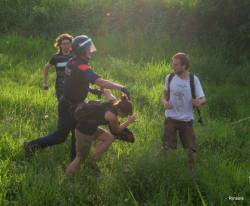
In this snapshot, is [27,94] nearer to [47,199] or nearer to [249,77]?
[47,199]

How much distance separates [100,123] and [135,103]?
3577mm

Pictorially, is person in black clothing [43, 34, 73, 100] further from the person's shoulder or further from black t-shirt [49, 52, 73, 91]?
the person's shoulder

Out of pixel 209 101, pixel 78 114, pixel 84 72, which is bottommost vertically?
pixel 209 101

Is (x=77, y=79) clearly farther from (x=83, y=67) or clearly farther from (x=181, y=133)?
(x=181, y=133)

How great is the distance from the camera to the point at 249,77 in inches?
458

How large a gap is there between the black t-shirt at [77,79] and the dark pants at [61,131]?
304 mm

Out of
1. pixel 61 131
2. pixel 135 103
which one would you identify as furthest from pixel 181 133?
pixel 135 103

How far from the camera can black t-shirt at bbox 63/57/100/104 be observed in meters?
6.05

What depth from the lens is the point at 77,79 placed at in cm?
612

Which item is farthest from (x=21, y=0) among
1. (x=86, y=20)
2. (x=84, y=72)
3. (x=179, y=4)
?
(x=84, y=72)

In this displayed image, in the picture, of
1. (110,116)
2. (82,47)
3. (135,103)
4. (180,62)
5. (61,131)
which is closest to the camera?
Result: (110,116)

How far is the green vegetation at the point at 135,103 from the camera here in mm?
6094

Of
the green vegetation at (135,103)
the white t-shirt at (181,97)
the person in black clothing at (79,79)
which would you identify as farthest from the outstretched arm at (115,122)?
the white t-shirt at (181,97)

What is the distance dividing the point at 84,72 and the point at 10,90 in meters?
4.41
